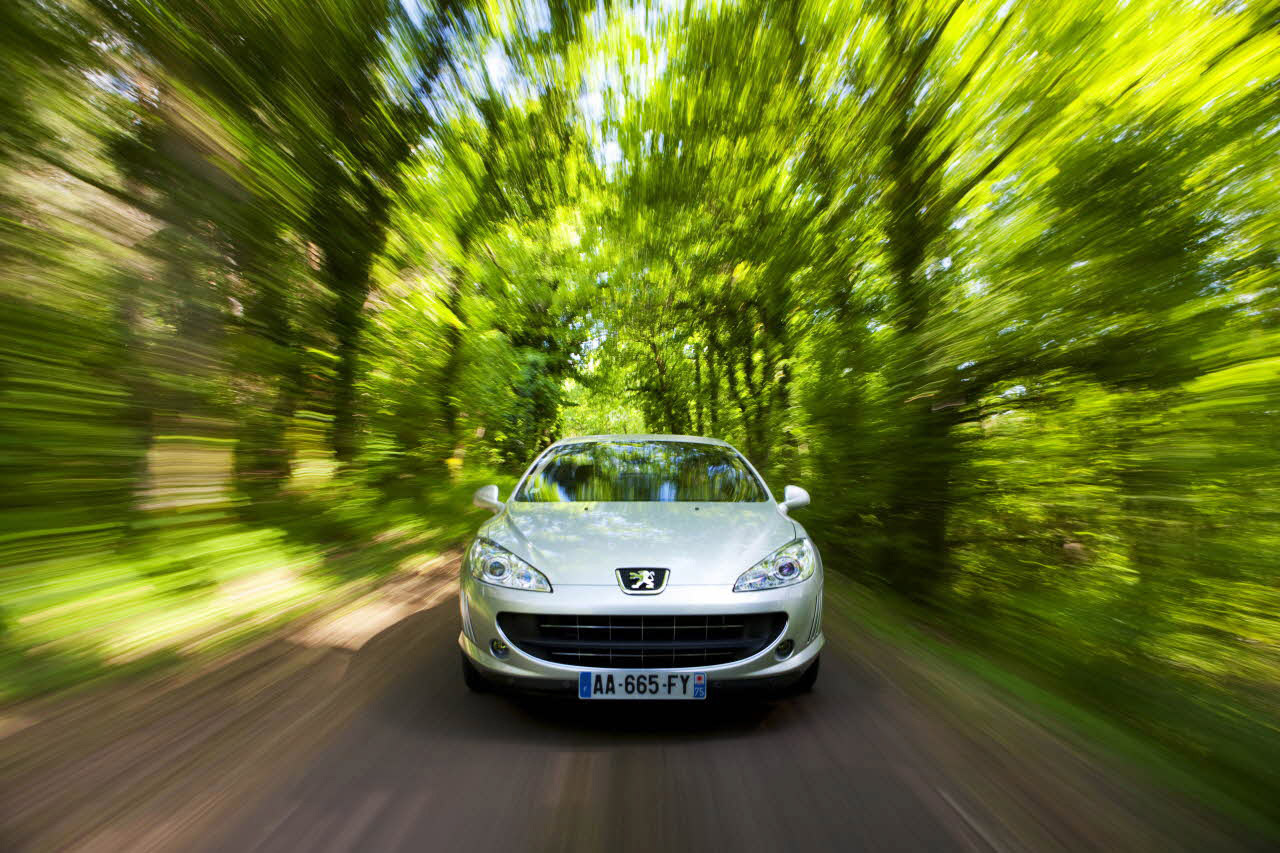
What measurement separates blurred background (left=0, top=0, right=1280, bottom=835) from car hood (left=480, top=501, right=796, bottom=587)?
1.80 meters

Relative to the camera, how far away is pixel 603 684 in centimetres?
269

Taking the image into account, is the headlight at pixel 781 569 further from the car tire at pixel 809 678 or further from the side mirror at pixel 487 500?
the side mirror at pixel 487 500

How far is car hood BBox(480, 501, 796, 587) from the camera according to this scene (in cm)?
291

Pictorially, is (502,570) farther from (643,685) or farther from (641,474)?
(641,474)

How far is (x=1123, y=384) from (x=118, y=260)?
6390mm

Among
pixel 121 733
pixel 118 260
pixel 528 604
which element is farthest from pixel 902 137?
pixel 121 733

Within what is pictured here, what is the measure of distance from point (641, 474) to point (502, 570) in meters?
1.44

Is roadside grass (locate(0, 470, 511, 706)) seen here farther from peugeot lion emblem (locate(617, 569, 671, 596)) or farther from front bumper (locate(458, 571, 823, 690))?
peugeot lion emblem (locate(617, 569, 671, 596))

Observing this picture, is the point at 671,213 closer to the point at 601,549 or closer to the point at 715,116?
the point at 715,116

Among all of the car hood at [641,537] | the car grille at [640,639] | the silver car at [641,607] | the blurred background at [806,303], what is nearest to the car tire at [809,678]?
the silver car at [641,607]

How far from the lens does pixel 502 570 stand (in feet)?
9.86

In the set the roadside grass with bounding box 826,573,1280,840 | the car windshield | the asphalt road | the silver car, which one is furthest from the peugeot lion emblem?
the roadside grass with bounding box 826,573,1280,840

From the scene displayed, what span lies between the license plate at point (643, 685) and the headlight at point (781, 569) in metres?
0.43

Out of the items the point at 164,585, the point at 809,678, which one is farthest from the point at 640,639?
the point at 164,585
